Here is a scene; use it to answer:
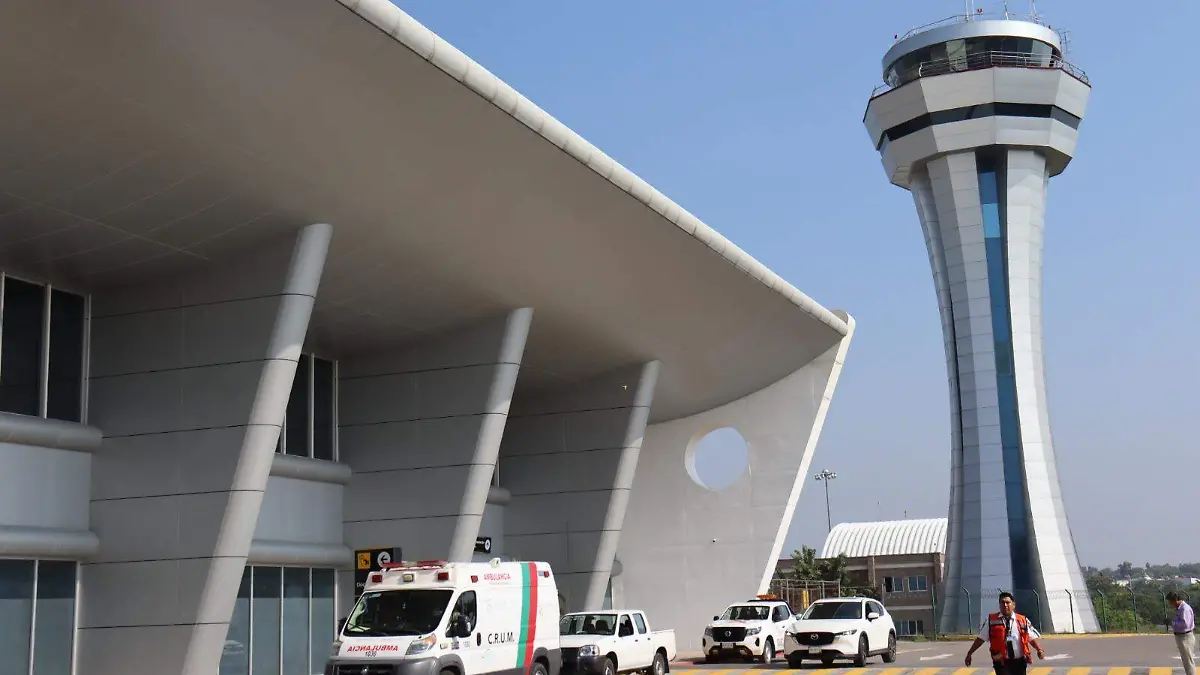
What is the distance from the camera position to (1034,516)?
5366cm

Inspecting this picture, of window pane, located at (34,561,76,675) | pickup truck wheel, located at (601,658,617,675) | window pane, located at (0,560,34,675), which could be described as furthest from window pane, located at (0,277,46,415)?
pickup truck wheel, located at (601,658,617,675)

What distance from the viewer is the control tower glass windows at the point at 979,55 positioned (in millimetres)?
57281

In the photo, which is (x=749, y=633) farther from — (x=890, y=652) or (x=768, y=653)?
(x=890, y=652)

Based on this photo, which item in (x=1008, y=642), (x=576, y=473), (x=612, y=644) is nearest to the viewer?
(x=1008, y=642)

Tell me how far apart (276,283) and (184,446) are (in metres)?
3.21

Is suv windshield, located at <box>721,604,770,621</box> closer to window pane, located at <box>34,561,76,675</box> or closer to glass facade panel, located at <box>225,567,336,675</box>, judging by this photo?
glass facade panel, located at <box>225,567,336,675</box>

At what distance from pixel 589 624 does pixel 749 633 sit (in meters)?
6.15

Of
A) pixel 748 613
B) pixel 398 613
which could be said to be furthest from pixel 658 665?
pixel 398 613

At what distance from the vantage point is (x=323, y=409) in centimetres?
2812

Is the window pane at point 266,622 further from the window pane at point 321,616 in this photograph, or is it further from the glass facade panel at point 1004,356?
the glass facade panel at point 1004,356

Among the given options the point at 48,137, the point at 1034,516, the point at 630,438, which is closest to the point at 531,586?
the point at 48,137

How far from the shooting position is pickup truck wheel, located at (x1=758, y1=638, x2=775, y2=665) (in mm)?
28703

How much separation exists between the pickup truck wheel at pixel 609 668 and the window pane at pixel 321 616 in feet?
23.3

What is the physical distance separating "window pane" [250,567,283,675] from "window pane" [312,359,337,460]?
3327mm
